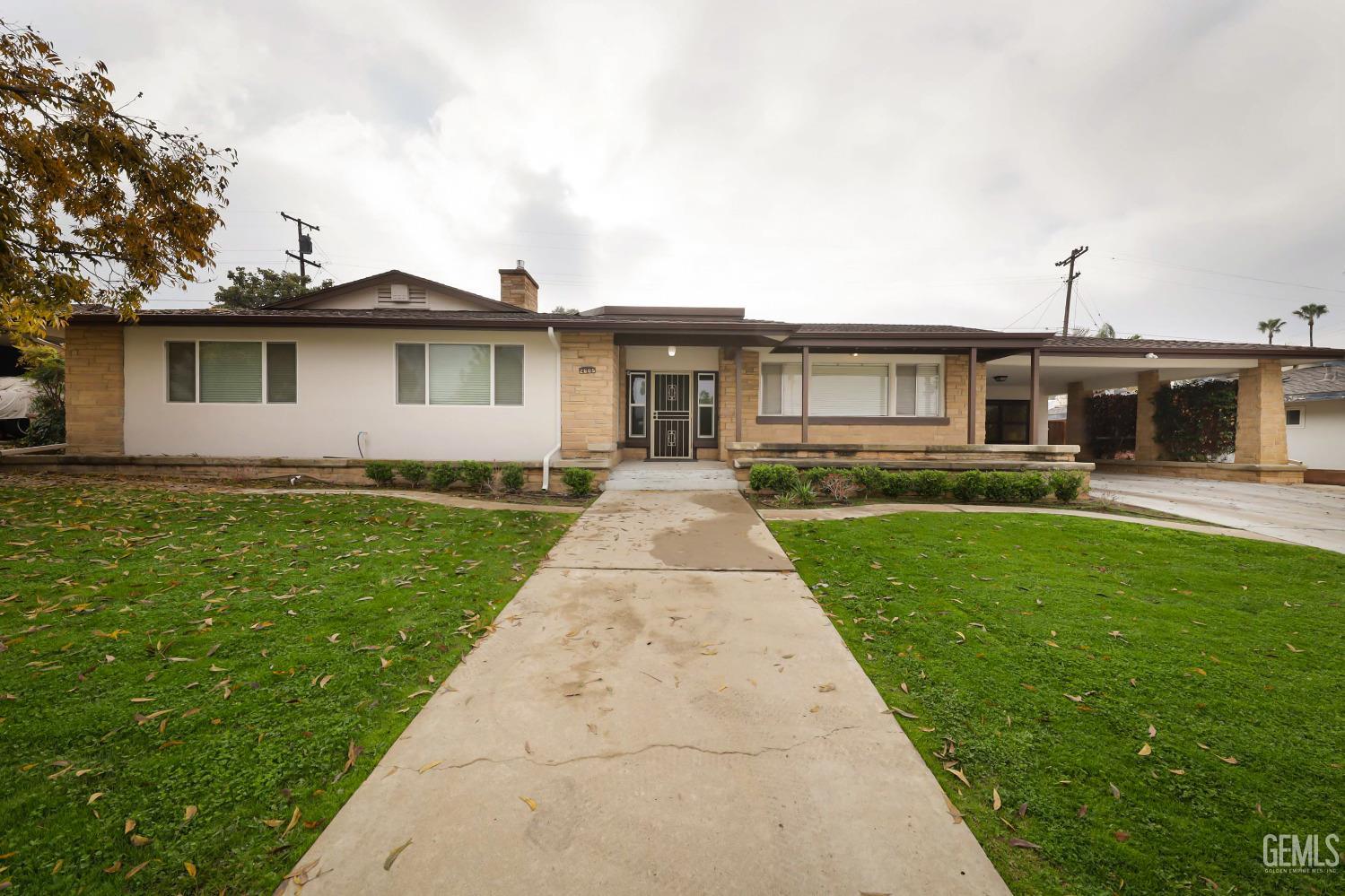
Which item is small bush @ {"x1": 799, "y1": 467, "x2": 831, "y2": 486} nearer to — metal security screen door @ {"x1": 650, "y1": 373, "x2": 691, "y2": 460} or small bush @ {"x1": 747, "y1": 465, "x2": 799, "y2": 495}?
small bush @ {"x1": 747, "y1": 465, "x2": 799, "y2": 495}

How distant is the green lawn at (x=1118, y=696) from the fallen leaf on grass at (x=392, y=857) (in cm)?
212

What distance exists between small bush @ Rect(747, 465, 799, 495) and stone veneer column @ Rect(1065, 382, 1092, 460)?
49.5ft

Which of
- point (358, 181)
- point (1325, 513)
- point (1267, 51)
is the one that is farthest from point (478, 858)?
point (358, 181)

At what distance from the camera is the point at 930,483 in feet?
29.6

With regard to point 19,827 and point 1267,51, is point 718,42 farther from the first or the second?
point 19,827

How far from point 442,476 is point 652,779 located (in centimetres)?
823

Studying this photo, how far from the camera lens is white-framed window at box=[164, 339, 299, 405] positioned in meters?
10.1

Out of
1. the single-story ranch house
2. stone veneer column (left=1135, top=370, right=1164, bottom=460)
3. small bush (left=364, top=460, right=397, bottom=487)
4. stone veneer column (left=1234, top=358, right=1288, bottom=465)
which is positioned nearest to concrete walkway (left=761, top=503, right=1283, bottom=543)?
the single-story ranch house

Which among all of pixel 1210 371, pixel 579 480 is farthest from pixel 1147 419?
pixel 579 480

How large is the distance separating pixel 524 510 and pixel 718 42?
37.9 feet

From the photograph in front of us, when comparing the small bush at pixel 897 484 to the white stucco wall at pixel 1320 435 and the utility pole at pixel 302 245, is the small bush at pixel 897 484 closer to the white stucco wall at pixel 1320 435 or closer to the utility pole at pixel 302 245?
the white stucco wall at pixel 1320 435

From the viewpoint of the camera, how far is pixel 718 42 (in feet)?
36.6

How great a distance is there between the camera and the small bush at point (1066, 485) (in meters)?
9.08

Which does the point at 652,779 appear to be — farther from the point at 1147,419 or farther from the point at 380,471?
the point at 1147,419
